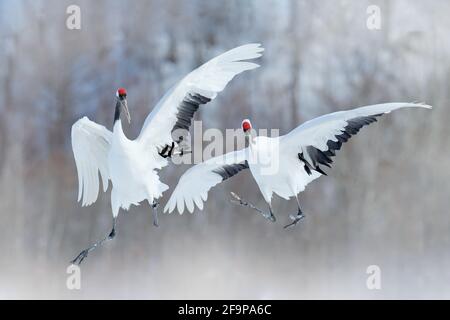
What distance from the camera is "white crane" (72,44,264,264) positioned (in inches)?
162

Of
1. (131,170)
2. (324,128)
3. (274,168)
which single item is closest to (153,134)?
(131,170)

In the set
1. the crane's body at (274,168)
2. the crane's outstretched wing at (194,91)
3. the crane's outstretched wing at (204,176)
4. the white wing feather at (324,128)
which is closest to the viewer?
the white wing feather at (324,128)

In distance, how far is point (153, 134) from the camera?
4.21 meters

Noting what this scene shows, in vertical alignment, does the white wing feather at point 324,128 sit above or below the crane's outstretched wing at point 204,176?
above

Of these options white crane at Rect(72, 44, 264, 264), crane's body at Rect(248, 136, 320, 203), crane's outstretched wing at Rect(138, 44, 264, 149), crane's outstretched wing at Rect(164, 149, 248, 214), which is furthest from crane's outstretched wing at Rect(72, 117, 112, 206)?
crane's body at Rect(248, 136, 320, 203)

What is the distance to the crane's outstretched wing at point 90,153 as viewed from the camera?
168 inches

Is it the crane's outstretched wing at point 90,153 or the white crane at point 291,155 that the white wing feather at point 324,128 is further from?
the crane's outstretched wing at point 90,153

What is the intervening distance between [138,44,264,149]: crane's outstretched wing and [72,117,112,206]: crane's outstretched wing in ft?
1.06

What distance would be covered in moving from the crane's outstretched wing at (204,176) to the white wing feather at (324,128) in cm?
37

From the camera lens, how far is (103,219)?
5.37m

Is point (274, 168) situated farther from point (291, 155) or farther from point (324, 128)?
point (324, 128)

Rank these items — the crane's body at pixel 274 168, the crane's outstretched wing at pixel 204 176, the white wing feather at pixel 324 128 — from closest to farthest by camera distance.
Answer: the white wing feather at pixel 324 128 < the crane's body at pixel 274 168 < the crane's outstretched wing at pixel 204 176

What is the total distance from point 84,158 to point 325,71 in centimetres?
220

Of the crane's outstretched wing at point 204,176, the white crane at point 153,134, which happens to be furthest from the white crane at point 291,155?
the white crane at point 153,134
